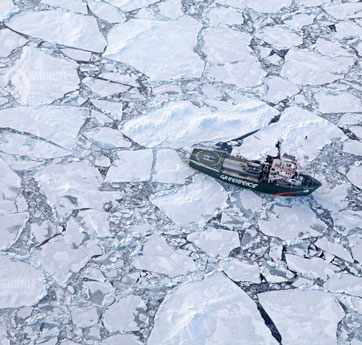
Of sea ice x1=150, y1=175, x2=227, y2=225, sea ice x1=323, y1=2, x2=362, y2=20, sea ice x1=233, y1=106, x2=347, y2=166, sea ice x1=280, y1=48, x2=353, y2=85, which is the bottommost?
sea ice x1=150, y1=175, x2=227, y2=225

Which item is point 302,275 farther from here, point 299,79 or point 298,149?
point 299,79

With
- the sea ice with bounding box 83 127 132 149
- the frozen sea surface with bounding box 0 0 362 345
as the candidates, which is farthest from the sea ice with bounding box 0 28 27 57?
the sea ice with bounding box 83 127 132 149

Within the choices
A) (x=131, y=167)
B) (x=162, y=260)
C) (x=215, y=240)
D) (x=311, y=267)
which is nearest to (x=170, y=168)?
(x=131, y=167)

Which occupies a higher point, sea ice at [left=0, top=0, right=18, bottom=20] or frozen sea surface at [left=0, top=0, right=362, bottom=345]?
sea ice at [left=0, top=0, right=18, bottom=20]

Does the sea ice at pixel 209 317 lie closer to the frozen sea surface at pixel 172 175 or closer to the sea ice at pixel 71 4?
the frozen sea surface at pixel 172 175

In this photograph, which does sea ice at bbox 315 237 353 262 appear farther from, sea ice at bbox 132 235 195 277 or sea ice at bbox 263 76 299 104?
sea ice at bbox 263 76 299 104

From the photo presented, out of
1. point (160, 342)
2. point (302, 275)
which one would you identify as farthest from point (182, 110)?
point (160, 342)

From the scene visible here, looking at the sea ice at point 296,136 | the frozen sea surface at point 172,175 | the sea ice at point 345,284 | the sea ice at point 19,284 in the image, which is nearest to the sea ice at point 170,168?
the frozen sea surface at point 172,175

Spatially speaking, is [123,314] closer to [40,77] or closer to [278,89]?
[40,77]
